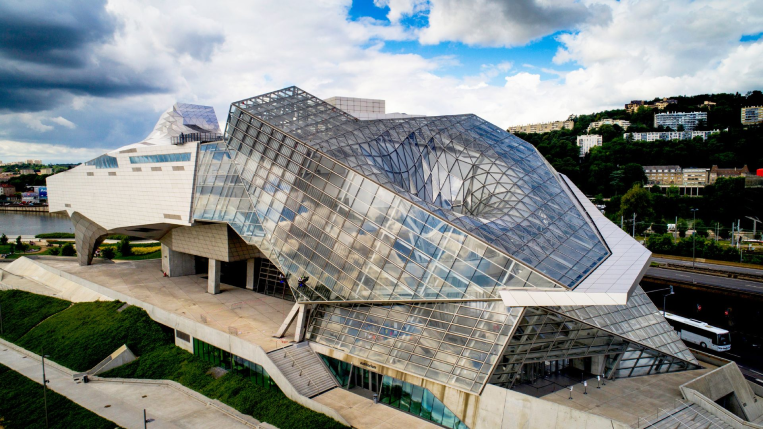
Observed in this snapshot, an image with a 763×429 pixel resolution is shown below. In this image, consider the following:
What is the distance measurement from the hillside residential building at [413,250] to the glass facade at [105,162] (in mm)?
865

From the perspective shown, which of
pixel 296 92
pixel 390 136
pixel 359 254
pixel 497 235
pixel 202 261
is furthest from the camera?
pixel 202 261

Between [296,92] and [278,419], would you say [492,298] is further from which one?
[296,92]

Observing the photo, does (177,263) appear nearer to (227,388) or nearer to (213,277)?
(213,277)

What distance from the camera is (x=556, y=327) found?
83.0 ft

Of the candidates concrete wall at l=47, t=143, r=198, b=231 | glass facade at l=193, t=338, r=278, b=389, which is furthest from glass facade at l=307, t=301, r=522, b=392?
concrete wall at l=47, t=143, r=198, b=231

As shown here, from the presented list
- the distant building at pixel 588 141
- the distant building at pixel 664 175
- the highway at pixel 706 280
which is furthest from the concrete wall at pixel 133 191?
the distant building at pixel 588 141

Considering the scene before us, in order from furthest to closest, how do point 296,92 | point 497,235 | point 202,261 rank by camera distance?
point 202,261, point 296,92, point 497,235

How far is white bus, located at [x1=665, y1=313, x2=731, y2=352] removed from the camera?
3962cm

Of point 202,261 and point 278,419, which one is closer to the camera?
point 278,419

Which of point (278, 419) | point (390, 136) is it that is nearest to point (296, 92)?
point (390, 136)

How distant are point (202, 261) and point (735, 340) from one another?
54935 millimetres

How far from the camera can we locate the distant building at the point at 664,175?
11631cm

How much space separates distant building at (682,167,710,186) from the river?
151 meters

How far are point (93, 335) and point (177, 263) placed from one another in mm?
14124
